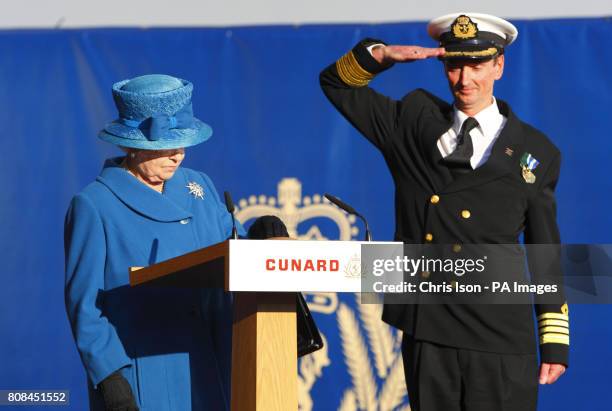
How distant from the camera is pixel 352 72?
13.1 ft

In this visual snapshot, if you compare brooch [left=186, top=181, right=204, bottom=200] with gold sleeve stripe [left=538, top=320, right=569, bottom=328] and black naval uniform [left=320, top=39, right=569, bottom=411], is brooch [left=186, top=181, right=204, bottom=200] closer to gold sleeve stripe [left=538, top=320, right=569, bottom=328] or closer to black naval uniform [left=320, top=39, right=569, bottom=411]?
black naval uniform [left=320, top=39, right=569, bottom=411]

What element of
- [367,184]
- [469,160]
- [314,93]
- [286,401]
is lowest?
[286,401]

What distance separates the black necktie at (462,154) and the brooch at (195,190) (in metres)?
0.82

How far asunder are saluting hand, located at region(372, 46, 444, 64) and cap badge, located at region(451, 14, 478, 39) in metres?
0.11

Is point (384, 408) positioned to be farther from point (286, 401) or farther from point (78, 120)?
point (286, 401)

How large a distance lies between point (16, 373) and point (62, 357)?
195 mm

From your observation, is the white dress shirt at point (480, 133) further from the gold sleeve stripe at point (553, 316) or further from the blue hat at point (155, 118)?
the blue hat at point (155, 118)

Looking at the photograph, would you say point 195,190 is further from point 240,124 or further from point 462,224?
point 240,124

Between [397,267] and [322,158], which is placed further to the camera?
[322,158]

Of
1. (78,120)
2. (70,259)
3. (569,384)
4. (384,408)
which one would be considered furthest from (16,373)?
(569,384)

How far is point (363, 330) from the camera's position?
574 cm

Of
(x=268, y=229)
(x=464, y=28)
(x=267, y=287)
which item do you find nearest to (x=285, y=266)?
(x=267, y=287)

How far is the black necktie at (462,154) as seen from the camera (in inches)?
153

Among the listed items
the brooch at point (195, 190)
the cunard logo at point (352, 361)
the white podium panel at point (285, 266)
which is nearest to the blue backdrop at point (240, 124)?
the cunard logo at point (352, 361)
